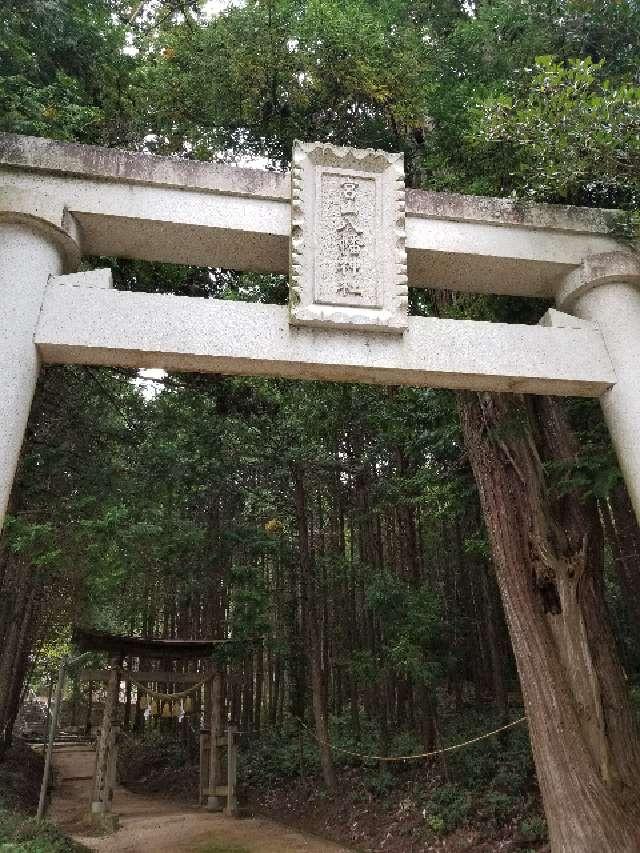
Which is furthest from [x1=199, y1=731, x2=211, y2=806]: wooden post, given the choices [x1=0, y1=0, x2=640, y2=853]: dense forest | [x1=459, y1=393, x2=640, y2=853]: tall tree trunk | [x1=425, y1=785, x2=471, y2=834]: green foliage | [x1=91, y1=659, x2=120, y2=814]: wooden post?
[x1=459, y1=393, x2=640, y2=853]: tall tree trunk

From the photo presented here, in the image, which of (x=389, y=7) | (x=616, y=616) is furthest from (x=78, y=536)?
(x=616, y=616)

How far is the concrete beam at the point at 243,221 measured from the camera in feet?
11.6

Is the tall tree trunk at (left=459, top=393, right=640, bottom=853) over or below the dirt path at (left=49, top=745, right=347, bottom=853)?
over

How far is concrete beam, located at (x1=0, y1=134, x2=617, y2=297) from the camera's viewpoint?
11.6ft

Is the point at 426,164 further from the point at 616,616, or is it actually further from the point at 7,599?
the point at 616,616

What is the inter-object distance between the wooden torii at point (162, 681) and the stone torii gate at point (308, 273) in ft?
23.3

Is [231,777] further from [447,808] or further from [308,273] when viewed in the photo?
[308,273]

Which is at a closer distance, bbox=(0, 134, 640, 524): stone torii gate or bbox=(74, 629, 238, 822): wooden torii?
bbox=(0, 134, 640, 524): stone torii gate

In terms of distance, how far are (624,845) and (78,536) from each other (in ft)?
17.6

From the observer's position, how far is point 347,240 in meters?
3.70

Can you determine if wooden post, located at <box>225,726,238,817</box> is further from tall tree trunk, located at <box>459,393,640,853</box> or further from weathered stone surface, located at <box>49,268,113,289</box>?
weathered stone surface, located at <box>49,268,113,289</box>

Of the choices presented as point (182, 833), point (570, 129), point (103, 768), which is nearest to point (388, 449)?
point (182, 833)

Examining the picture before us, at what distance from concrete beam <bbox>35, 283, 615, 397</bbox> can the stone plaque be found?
0.12 meters

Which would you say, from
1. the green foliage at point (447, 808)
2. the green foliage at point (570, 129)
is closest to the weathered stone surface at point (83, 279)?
the green foliage at point (570, 129)
